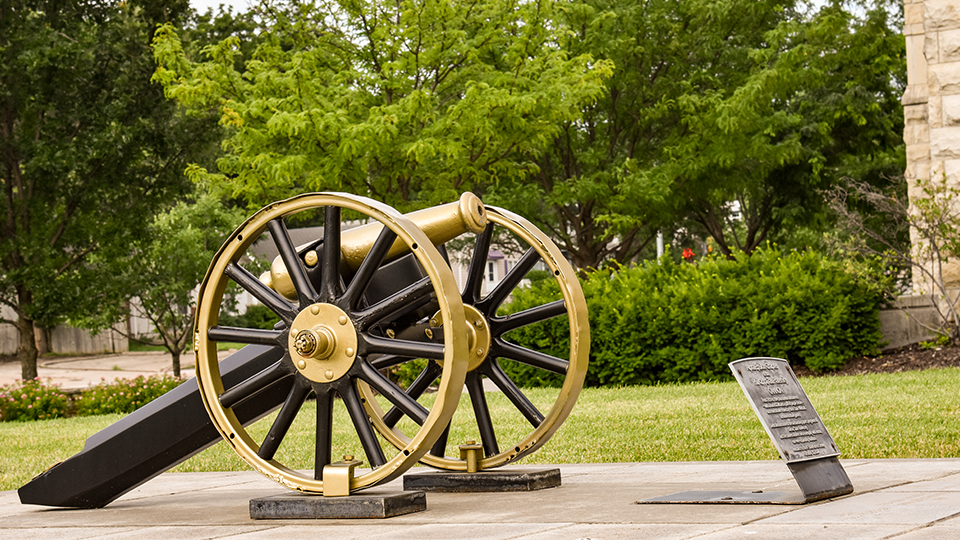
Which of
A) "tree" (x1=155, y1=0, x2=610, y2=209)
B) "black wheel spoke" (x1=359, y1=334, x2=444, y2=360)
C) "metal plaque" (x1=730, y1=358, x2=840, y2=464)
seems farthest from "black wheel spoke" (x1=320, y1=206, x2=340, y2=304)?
"tree" (x1=155, y1=0, x2=610, y2=209)

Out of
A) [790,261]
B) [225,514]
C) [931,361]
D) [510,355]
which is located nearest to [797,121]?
[790,261]

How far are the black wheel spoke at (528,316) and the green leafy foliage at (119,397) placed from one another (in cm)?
1024

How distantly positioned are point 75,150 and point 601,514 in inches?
584

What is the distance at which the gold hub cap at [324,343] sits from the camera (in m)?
4.66

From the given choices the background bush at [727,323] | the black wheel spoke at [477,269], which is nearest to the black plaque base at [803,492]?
the black wheel spoke at [477,269]

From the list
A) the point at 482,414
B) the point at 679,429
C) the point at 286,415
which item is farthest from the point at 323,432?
the point at 679,429

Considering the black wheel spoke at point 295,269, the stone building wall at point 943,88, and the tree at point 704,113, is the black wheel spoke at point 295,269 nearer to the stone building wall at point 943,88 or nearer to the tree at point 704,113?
the stone building wall at point 943,88

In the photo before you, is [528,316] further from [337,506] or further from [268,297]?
[337,506]

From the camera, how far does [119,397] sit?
15.1 meters

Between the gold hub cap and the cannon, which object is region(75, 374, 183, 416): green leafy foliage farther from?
the gold hub cap

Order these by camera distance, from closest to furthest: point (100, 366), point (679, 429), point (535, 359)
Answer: point (535, 359) < point (679, 429) < point (100, 366)

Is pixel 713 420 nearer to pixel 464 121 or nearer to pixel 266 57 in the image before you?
pixel 464 121

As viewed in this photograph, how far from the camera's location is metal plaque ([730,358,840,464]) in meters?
4.50

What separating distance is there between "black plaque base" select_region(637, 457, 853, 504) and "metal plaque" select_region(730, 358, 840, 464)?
0.05m
